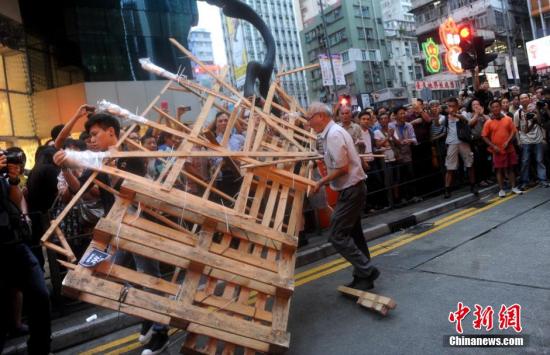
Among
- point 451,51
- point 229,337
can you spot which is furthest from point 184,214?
point 451,51

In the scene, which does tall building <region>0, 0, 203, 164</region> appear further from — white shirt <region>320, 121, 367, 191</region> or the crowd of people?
white shirt <region>320, 121, 367, 191</region>

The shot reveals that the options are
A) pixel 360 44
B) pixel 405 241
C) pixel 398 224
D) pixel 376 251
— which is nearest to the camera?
pixel 376 251

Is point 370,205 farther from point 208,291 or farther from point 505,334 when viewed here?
point 208,291

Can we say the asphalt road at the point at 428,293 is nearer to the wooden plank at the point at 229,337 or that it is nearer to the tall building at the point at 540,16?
the wooden plank at the point at 229,337

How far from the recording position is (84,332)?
13.8 ft

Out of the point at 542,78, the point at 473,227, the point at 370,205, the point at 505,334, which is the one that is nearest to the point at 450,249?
the point at 473,227

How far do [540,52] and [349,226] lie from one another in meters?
A: 35.5

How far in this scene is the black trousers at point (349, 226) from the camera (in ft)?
14.1

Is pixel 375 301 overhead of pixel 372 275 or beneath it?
beneath

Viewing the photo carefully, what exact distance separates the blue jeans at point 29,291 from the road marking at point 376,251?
2.08 ft

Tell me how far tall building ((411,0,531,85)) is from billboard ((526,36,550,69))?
25.4ft

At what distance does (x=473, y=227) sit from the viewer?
20.7 ft

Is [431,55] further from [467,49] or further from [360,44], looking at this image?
[467,49]

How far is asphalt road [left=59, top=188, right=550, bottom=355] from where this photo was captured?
3.23 m
